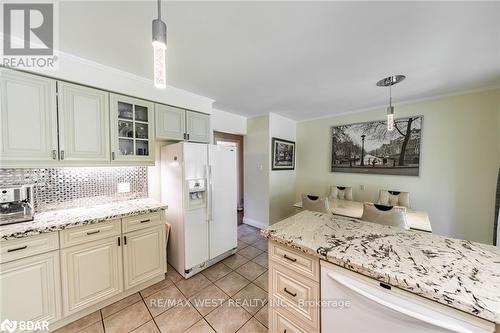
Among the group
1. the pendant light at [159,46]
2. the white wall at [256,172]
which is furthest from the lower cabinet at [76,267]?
the white wall at [256,172]

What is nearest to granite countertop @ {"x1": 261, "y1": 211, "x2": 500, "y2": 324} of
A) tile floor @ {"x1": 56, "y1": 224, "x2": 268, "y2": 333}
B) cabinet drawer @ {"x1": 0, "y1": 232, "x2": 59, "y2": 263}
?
tile floor @ {"x1": 56, "y1": 224, "x2": 268, "y2": 333}

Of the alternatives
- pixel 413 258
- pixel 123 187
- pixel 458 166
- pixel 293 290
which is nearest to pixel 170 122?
pixel 123 187

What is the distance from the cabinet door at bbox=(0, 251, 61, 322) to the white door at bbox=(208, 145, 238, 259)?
1.44 meters

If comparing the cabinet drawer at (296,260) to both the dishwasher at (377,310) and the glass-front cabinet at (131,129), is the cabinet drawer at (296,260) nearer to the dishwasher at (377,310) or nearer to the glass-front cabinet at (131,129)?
the dishwasher at (377,310)

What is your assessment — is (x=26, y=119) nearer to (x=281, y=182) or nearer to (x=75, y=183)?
(x=75, y=183)

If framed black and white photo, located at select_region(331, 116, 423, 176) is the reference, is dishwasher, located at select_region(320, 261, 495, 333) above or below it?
below

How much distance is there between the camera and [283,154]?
4.05m

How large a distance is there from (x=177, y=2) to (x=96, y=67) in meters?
1.30

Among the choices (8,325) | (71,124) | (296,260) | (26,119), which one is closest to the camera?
(296,260)

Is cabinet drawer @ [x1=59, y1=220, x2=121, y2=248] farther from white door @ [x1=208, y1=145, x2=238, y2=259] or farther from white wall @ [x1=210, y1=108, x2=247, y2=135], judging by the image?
white wall @ [x1=210, y1=108, x2=247, y2=135]

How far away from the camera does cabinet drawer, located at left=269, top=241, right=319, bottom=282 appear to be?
113cm

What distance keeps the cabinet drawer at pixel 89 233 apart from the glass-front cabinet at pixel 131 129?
2.28ft

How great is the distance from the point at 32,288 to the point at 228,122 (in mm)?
3156

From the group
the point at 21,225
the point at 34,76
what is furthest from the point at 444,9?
the point at 21,225
